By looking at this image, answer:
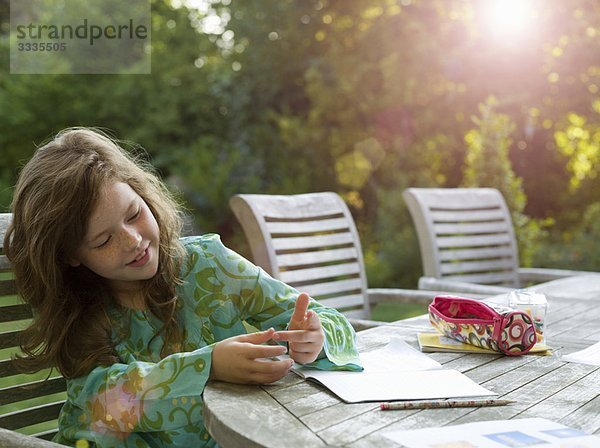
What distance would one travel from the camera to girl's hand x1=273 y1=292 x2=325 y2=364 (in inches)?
69.9

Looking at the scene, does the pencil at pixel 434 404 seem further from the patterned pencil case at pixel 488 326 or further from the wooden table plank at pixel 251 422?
the patterned pencil case at pixel 488 326

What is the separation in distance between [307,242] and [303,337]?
145 cm

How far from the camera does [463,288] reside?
3.40 meters

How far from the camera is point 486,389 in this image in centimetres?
166

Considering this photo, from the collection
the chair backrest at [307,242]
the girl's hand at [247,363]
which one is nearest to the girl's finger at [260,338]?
the girl's hand at [247,363]

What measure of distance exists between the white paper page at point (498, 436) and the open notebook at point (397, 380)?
0.62 ft

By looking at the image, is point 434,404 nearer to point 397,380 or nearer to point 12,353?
point 397,380

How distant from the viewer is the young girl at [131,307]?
1666mm

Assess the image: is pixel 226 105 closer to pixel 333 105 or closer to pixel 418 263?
pixel 333 105

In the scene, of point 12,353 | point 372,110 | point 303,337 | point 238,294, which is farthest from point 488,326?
point 372,110

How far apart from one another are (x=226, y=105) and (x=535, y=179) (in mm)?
5457

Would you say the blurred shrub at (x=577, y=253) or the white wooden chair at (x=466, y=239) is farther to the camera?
the blurred shrub at (x=577, y=253)

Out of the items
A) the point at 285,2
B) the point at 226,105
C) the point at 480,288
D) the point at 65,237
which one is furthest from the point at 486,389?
the point at 226,105

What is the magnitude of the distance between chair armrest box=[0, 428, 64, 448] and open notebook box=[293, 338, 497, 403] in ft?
1.79
